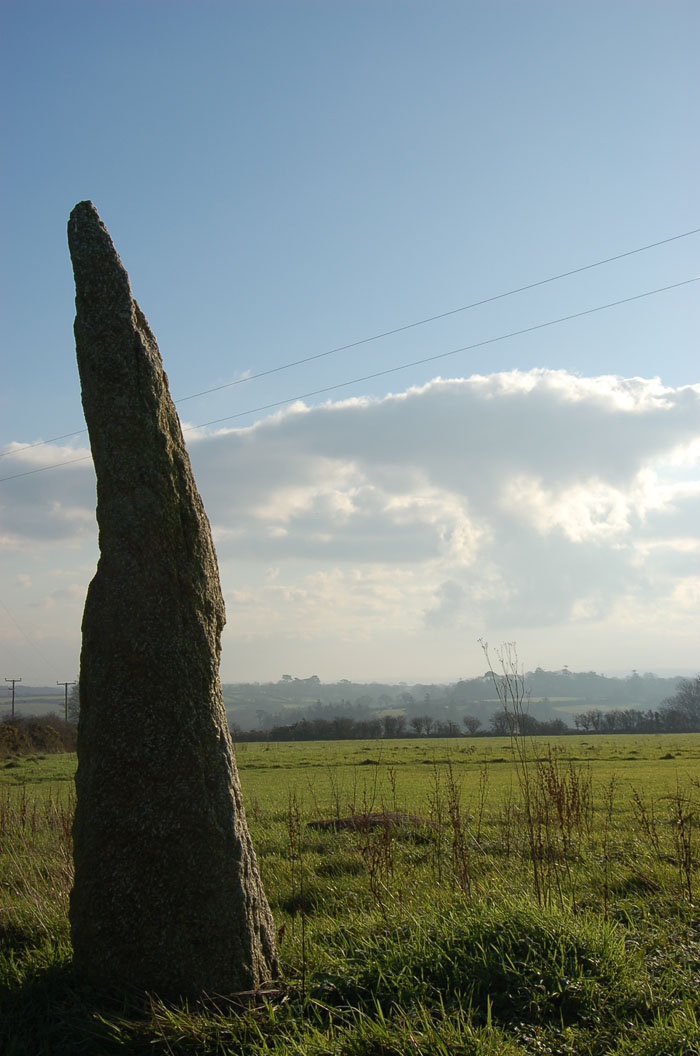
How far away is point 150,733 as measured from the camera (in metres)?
4.92

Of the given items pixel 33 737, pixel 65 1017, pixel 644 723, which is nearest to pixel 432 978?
pixel 65 1017

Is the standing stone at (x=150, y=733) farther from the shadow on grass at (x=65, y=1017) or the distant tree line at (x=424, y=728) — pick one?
the distant tree line at (x=424, y=728)

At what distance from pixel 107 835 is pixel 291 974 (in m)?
1.53

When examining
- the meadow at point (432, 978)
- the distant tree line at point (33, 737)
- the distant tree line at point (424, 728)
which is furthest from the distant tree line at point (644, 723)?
the meadow at point (432, 978)

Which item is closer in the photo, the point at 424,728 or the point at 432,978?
the point at 432,978

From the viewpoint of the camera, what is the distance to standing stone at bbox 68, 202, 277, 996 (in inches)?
187

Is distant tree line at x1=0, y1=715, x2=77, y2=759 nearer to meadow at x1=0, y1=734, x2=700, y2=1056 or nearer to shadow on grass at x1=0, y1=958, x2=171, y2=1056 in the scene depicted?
meadow at x1=0, y1=734, x2=700, y2=1056

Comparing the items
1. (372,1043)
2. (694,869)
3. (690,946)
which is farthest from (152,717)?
(694,869)

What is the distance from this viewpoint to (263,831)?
1253 centimetres

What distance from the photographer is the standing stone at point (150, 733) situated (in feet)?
15.5

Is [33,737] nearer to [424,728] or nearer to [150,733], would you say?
[424,728]

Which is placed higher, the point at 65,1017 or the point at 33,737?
the point at 65,1017

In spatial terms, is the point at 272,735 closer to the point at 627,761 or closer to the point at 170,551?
the point at 627,761

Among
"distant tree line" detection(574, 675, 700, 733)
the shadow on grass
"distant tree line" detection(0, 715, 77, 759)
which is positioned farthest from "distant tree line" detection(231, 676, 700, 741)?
the shadow on grass
